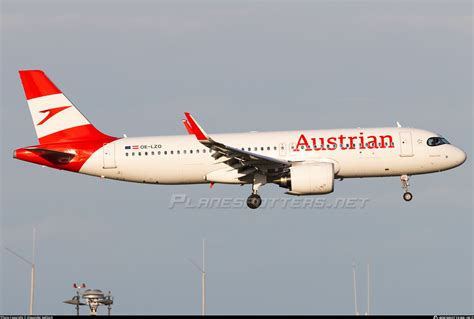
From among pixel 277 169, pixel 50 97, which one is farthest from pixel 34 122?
pixel 277 169

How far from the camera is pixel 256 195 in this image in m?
79.6

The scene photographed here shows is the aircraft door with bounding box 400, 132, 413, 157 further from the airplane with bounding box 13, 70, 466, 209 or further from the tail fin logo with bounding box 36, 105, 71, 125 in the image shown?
the tail fin logo with bounding box 36, 105, 71, 125

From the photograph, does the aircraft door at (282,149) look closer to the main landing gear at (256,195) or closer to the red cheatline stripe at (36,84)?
the main landing gear at (256,195)

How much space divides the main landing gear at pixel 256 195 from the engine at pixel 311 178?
1.97 meters

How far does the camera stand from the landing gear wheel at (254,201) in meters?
79.5

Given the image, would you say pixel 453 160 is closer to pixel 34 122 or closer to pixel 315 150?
pixel 315 150

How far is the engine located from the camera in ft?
254

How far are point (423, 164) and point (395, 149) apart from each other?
2.03m

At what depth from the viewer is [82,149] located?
3172 inches

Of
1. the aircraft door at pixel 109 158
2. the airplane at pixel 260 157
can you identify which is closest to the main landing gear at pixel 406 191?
the airplane at pixel 260 157

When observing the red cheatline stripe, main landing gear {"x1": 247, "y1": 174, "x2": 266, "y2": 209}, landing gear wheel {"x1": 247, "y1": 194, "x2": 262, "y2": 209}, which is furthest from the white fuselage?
the red cheatline stripe

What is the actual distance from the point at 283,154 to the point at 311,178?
2507 millimetres

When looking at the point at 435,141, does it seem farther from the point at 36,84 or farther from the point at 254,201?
the point at 36,84

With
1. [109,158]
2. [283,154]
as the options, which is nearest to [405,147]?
[283,154]
